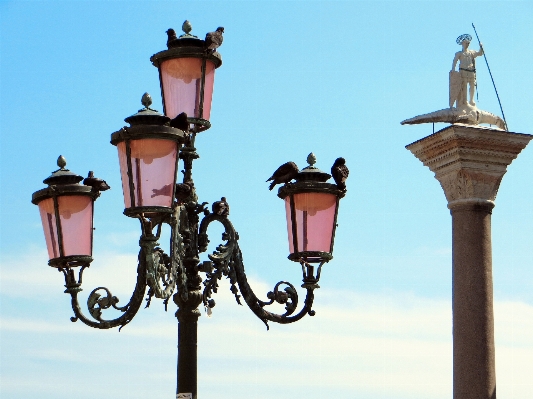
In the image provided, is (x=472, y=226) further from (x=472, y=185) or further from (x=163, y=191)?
(x=163, y=191)

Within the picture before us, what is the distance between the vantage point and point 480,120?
74.5ft

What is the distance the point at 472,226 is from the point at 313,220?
13945mm

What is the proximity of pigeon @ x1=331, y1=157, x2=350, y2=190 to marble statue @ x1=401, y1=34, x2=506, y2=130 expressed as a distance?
50.1 ft

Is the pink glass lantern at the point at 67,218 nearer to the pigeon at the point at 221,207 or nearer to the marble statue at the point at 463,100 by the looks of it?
the pigeon at the point at 221,207

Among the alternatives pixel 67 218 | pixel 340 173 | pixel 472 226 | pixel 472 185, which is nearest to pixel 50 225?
pixel 67 218

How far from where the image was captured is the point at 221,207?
758cm

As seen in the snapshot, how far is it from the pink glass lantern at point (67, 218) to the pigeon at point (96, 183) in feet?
0.08

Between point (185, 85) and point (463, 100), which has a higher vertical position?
point (463, 100)

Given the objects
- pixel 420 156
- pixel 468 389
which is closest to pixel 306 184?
pixel 468 389

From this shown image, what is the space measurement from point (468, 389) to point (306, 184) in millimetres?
13522

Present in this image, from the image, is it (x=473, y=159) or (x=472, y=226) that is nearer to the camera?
(x=472, y=226)

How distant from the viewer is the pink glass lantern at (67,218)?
7.30 m

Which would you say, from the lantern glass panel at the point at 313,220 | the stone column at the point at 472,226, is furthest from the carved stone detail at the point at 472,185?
the lantern glass panel at the point at 313,220

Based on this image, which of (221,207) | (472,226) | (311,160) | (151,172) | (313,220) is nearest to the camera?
(151,172)
